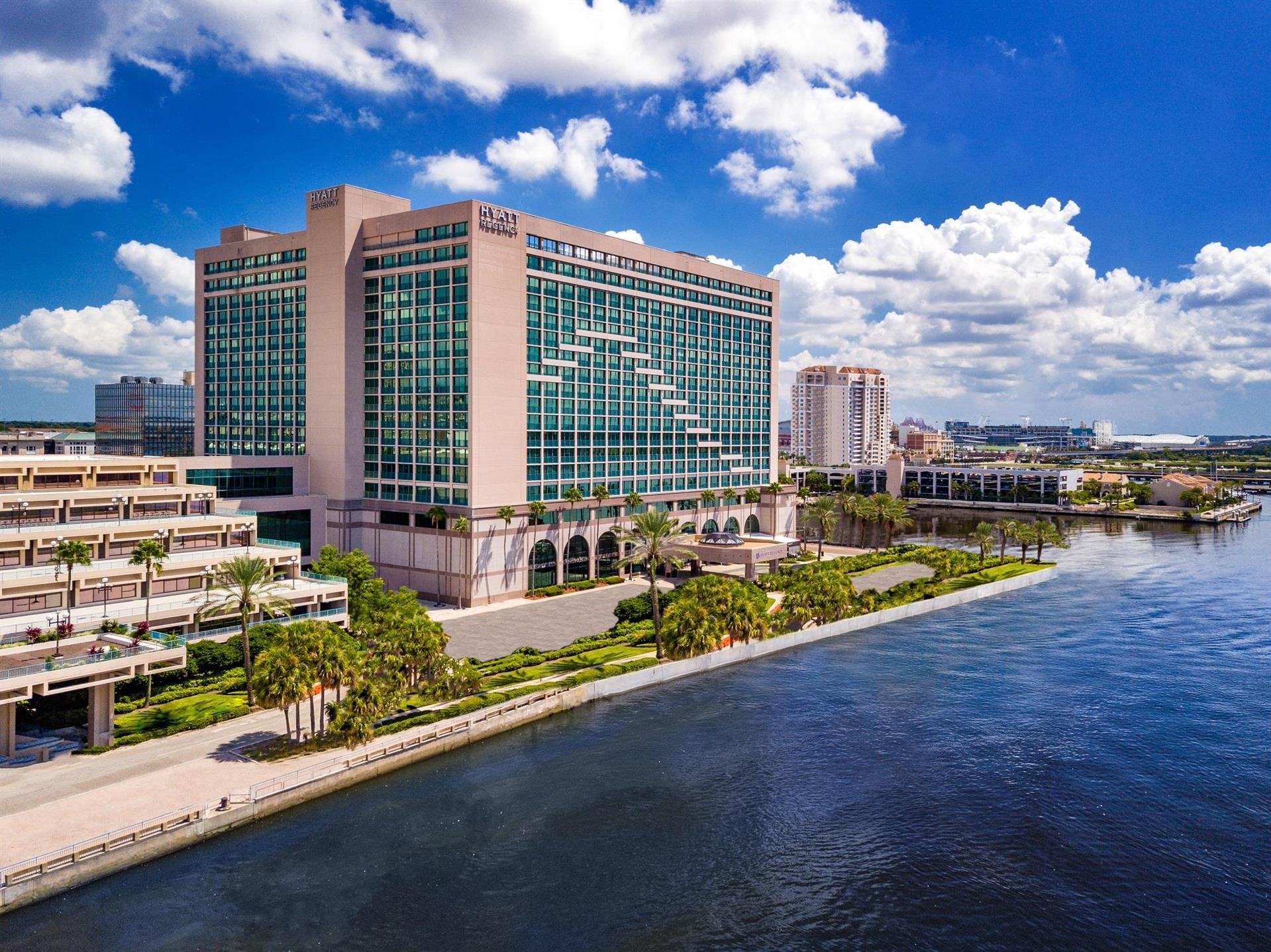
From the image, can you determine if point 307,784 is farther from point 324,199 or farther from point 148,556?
point 324,199

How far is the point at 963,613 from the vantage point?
110 metres

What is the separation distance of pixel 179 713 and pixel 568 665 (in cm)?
3091

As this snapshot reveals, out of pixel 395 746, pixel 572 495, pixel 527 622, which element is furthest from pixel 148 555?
pixel 572 495

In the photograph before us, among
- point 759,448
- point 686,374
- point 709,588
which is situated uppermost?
point 686,374

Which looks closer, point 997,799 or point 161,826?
point 161,826

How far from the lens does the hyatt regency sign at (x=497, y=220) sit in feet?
334

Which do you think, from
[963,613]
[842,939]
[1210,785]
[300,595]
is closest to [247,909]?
[842,939]

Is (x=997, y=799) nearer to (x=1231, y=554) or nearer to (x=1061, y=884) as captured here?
(x=1061, y=884)

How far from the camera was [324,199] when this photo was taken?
110 m

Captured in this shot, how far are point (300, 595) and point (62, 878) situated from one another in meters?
35.9

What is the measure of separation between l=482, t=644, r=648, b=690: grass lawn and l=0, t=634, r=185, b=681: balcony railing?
76.1ft

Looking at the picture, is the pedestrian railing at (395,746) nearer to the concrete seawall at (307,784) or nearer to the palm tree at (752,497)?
the concrete seawall at (307,784)

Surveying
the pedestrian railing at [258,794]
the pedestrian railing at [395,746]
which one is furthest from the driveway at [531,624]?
the pedestrian railing at [258,794]

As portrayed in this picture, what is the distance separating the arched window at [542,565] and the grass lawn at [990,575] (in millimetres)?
51586
